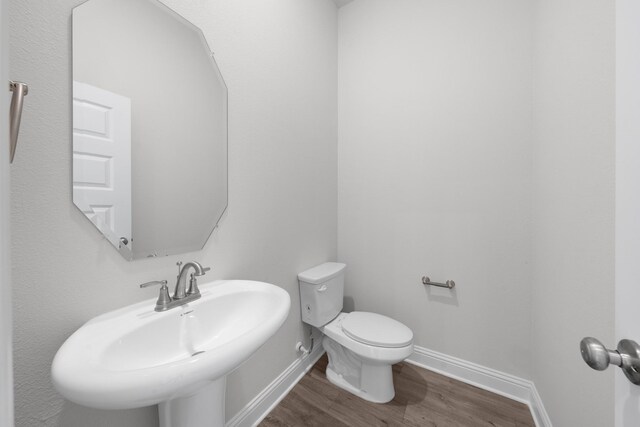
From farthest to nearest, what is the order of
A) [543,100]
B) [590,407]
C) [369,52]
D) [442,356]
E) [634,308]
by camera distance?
1. [369,52]
2. [442,356]
3. [543,100]
4. [590,407]
5. [634,308]

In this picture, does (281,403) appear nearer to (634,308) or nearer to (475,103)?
(634,308)

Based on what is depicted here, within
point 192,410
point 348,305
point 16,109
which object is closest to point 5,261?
point 16,109

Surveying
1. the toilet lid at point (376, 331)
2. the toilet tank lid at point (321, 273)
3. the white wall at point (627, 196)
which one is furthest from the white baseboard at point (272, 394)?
the white wall at point (627, 196)

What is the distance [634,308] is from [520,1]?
1742mm

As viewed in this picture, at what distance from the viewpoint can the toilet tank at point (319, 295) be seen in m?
1.51

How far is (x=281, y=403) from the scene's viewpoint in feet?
4.52

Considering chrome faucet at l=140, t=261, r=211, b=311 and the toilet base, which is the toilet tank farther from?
chrome faucet at l=140, t=261, r=211, b=311

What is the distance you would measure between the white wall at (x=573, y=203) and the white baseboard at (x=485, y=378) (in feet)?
0.35

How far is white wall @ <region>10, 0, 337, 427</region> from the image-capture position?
0.62 m

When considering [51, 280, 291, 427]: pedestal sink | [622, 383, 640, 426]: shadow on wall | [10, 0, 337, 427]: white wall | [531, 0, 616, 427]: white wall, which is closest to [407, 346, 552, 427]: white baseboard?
[531, 0, 616, 427]: white wall

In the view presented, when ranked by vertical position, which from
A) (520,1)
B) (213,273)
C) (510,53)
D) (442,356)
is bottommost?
(442,356)

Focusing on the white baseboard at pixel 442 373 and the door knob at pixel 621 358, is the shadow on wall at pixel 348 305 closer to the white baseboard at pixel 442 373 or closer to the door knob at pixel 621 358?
the white baseboard at pixel 442 373

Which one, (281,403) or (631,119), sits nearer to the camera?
(631,119)

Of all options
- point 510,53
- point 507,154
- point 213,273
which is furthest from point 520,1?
point 213,273
